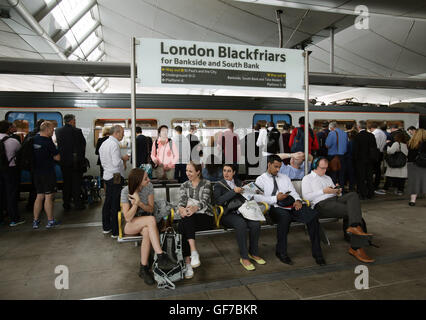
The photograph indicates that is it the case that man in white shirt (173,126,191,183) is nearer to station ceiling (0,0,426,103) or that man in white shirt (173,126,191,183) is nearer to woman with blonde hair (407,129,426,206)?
station ceiling (0,0,426,103)

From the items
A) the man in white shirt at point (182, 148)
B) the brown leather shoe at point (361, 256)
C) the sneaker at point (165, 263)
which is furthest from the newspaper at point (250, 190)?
the man in white shirt at point (182, 148)

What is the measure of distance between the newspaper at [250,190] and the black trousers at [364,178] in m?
4.07

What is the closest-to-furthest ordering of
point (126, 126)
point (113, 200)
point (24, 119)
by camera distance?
point (113, 200) → point (24, 119) → point (126, 126)

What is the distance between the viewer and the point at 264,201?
405 centimetres

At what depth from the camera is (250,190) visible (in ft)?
13.5

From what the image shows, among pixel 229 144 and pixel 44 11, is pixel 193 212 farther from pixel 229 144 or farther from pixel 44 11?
pixel 44 11

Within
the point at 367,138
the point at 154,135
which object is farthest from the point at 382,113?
the point at 154,135

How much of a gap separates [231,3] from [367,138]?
4.74 m

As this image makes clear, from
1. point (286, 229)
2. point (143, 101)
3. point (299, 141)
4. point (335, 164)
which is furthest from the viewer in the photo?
point (143, 101)

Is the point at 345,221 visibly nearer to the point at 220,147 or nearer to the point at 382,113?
the point at 220,147

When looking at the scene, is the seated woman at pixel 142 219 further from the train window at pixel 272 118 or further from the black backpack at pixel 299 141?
the train window at pixel 272 118

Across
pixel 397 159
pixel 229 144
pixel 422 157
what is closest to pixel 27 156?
pixel 229 144

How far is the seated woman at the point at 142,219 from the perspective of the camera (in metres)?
3.17

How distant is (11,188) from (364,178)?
784 centimetres
